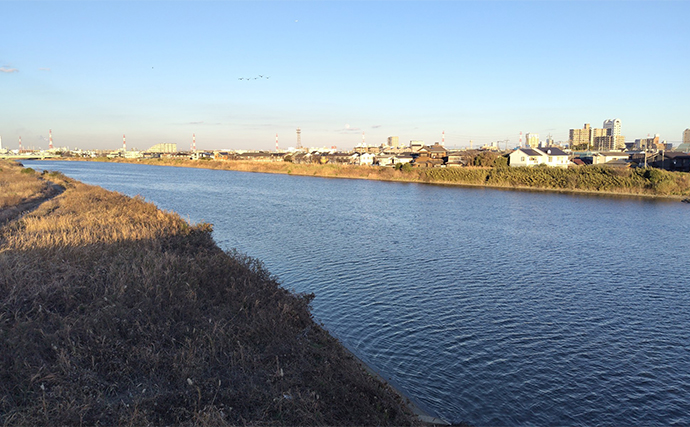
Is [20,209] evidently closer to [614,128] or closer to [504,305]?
[504,305]

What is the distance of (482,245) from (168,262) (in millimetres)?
13359

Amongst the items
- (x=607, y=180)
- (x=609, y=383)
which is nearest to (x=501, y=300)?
(x=609, y=383)

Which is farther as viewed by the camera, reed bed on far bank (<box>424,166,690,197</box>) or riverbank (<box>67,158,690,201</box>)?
riverbank (<box>67,158,690,201</box>)

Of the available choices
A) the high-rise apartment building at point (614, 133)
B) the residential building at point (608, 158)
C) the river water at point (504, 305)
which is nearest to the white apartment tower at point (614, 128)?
the high-rise apartment building at point (614, 133)

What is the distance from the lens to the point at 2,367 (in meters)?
4.97

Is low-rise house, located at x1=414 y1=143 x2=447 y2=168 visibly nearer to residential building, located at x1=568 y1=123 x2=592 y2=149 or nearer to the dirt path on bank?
the dirt path on bank

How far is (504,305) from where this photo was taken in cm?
1095

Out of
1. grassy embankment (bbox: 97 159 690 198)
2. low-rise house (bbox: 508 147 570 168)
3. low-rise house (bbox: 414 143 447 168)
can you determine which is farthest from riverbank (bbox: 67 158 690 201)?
low-rise house (bbox: 414 143 447 168)

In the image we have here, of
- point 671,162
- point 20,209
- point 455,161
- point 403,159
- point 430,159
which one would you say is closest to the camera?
point 20,209

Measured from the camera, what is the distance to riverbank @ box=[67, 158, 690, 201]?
127 feet

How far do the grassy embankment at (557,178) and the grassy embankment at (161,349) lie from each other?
4295 centimetres

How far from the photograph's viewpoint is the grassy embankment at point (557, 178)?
3881 centimetres

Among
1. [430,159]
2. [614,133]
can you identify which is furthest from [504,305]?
[614,133]

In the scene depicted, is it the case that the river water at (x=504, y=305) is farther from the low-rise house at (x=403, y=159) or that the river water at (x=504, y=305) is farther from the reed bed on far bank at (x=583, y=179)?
the low-rise house at (x=403, y=159)
